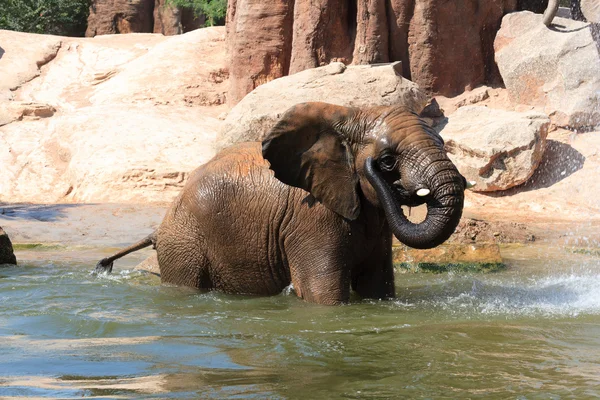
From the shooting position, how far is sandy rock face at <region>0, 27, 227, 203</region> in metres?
17.8

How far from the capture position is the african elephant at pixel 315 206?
21.6 ft

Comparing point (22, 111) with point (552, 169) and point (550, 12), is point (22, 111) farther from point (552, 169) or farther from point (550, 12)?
point (552, 169)

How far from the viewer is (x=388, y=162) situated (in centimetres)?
677

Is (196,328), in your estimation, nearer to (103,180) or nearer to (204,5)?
(103,180)

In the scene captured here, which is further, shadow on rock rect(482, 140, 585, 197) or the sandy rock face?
the sandy rock face

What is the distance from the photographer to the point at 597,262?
10.8 meters

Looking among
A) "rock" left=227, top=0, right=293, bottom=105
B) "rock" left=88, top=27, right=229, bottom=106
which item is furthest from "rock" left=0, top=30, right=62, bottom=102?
"rock" left=227, top=0, right=293, bottom=105

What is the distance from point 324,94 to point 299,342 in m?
10.6

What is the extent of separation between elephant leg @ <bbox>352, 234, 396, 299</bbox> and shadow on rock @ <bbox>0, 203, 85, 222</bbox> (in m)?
8.19

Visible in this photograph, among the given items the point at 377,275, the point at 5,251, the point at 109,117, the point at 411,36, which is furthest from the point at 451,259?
the point at 109,117

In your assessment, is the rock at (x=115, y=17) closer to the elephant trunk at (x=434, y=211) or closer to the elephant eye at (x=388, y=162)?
the elephant eye at (x=388, y=162)

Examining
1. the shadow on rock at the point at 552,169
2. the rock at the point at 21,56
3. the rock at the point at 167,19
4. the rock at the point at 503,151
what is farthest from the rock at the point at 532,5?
the rock at the point at 167,19

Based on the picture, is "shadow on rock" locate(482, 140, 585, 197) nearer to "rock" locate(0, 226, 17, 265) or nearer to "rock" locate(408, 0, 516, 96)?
"rock" locate(408, 0, 516, 96)

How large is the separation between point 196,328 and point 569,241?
22.7 ft
